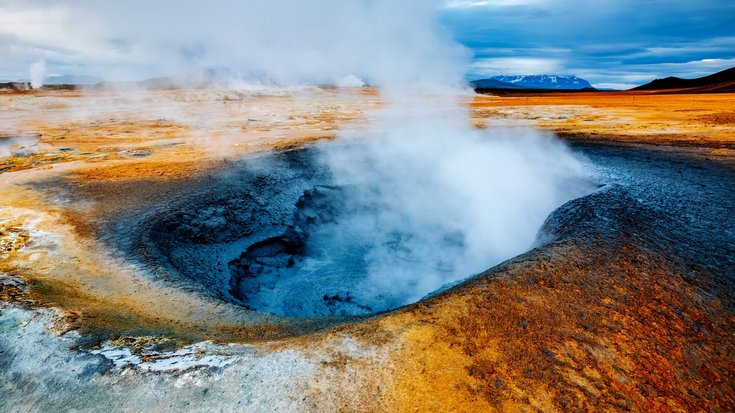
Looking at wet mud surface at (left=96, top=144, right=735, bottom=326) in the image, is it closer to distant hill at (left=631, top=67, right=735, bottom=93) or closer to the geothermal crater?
the geothermal crater

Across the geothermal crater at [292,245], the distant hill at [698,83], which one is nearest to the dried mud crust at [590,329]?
the geothermal crater at [292,245]

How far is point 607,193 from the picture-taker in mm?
7109

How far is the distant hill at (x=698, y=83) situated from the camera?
5905cm

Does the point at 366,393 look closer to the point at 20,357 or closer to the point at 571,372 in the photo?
the point at 571,372

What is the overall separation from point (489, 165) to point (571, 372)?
7.42 meters

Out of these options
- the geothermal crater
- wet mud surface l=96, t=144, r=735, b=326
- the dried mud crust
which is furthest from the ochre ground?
the geothermal crater

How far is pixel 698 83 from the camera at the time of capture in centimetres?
6881

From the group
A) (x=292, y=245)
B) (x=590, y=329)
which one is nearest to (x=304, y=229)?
(x=292, y=245)

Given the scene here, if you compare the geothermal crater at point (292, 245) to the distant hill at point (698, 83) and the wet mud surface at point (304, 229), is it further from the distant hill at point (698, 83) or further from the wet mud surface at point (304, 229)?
the distant hill at point (698, 83)

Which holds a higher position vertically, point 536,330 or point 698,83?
point 698,83

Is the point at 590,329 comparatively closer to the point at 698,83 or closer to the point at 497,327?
the point at 497,327

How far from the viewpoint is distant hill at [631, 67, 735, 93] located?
59.0 m

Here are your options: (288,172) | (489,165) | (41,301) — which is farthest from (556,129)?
(41,301)

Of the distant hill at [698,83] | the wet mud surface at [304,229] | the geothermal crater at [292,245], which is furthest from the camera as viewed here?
the distant hill at [698,83]
